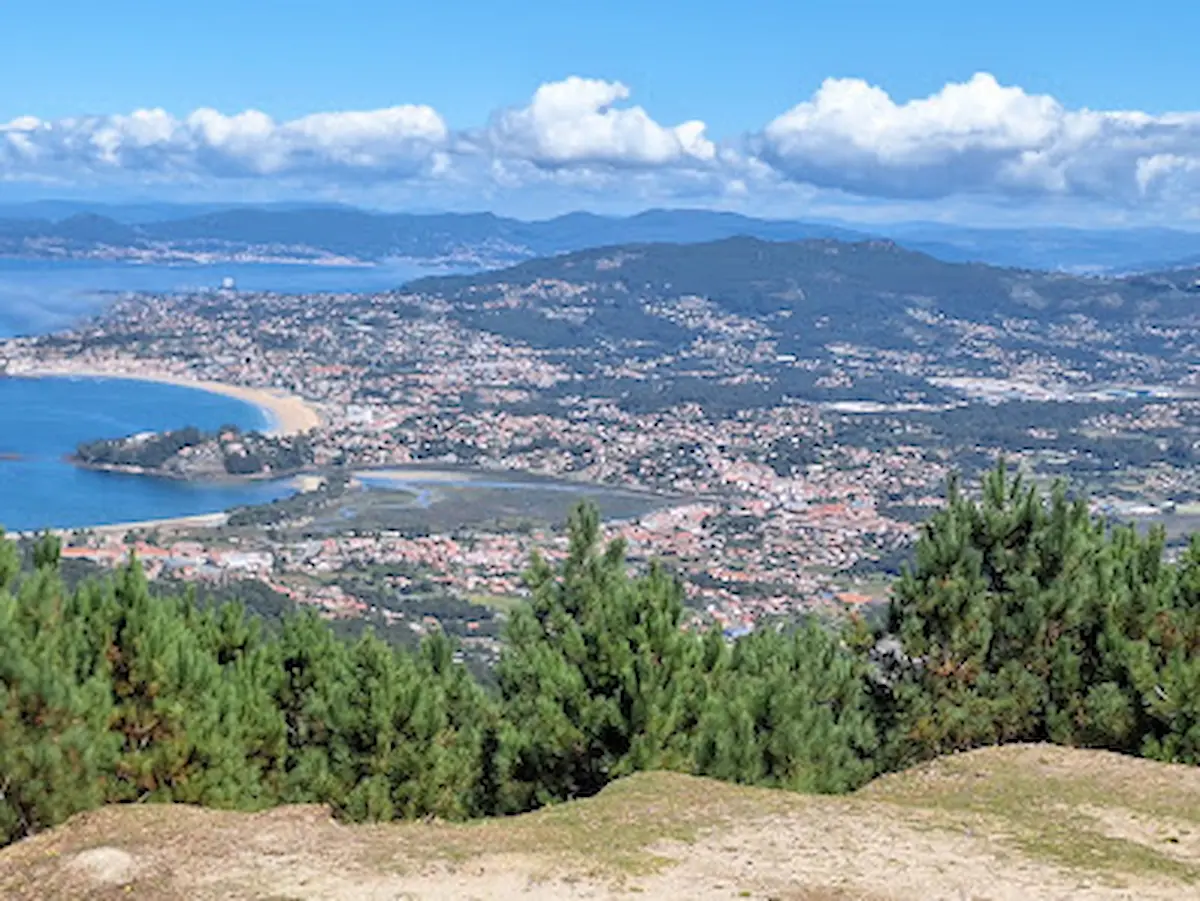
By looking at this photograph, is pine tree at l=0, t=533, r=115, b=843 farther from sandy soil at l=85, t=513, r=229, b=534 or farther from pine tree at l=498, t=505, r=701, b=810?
sandy soil at l=85, t=513, r=229, b=534

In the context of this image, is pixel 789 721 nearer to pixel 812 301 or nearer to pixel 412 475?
pixel 412 475

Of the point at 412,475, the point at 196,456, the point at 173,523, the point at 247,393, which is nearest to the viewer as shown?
the point at 173,523

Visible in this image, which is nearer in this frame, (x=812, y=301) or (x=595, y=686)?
(x=595, y=686)

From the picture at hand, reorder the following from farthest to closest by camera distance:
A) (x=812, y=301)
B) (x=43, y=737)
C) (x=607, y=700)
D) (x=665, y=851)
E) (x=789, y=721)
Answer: (x=812, y=301), (x=789, y=721), (x=607, y=700), (x=43, y=737), (x=665, y=851)

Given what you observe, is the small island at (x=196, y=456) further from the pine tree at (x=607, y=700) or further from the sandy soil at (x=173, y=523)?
the pine tree at (x=607, y=700)

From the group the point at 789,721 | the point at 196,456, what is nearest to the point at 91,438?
the point at 196,456

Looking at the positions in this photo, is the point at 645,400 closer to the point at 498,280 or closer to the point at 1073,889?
the point at 498,280
